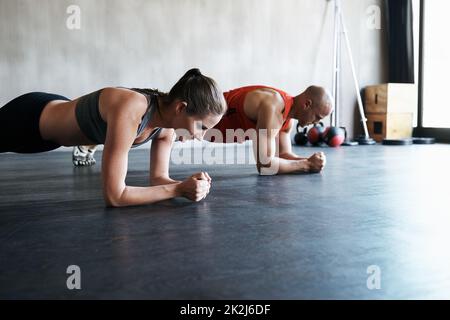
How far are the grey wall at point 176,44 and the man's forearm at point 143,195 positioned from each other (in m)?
3.00

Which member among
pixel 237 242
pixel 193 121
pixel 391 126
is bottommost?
pixel 237 242

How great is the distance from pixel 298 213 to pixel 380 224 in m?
0.27

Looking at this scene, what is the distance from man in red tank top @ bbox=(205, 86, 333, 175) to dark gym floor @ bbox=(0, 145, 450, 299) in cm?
22

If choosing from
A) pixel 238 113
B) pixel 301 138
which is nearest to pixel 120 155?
pixel 238 113

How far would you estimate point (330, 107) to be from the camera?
7.50 feet

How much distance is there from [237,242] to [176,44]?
3.89 meters

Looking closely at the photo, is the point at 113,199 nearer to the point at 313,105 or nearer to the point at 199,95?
the point at 199,95

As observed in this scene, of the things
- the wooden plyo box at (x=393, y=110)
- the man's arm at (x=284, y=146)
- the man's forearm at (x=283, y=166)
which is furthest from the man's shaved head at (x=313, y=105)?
the wooden plyo box at (x=393, y=110)

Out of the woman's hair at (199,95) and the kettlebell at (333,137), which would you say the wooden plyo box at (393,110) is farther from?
the woman's hair at (199,95)

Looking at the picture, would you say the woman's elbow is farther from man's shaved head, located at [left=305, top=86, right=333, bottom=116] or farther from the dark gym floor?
man's shaved head, located at [left=305, top=86, right=333, bottom=116]

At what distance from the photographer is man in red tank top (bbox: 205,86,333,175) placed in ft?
7.54

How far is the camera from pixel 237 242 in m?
1.24

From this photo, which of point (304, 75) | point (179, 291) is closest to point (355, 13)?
point (304, 75)

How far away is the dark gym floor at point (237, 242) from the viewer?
924 millimetres
